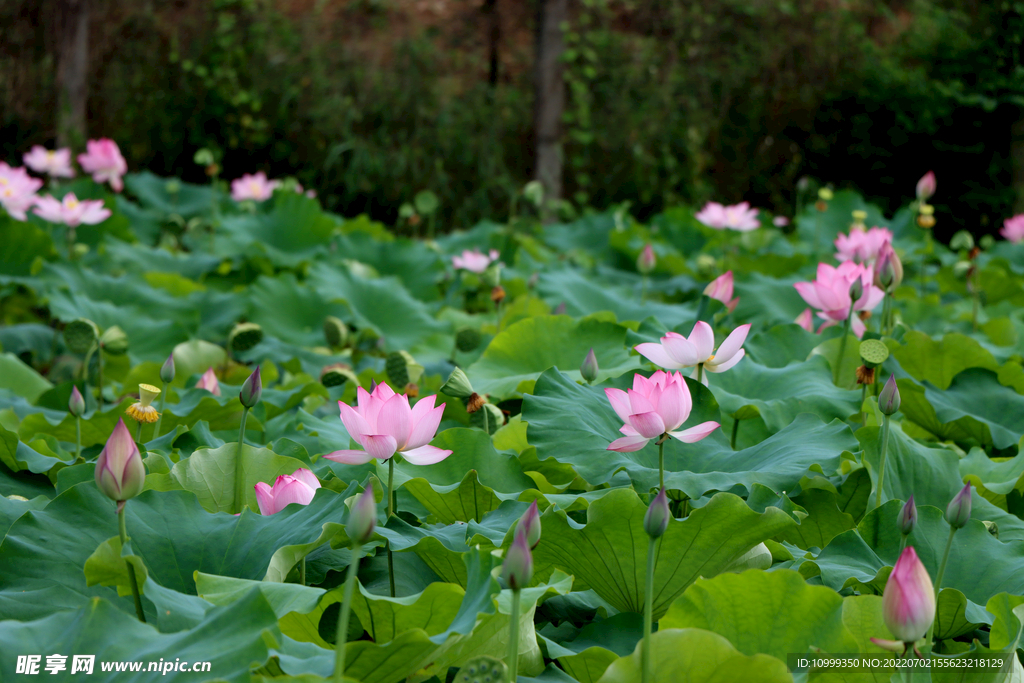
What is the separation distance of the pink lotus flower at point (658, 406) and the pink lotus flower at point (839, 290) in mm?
756

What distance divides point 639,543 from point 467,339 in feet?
3.96

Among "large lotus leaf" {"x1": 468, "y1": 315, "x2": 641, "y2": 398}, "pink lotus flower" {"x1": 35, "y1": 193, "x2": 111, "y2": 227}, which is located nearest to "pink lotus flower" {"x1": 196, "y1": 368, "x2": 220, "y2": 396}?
"large lotus leaf" {"x1": 468, "y1": 315, "x2": 641, "y2": 398}

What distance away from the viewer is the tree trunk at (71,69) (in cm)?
526

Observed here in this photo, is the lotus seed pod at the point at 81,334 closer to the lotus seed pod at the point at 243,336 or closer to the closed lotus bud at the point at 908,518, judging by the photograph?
the lotus seed pod at the point at 243,336

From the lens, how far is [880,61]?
6.22 metres

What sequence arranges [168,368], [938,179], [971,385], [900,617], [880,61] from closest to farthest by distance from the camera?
[900,617], [168,368], [971,385], [938,179], [880,61]

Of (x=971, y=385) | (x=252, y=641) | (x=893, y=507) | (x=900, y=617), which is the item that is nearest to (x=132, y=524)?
(x=252, y=641)

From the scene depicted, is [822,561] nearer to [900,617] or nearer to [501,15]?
[900,617]

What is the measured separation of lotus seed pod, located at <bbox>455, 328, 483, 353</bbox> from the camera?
83.7 inches

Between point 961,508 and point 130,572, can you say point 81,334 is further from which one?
point 961,508

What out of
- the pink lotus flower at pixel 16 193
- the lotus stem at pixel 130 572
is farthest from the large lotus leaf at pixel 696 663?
the pink lotus flower at pixel 16 193

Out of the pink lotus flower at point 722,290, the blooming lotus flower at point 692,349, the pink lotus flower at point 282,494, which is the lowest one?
the pink lotus flower at point 722,290

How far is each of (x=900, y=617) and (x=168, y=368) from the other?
111cm

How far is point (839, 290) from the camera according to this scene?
1.74m
